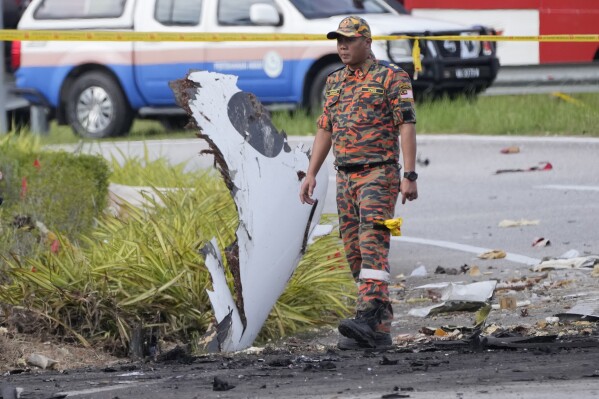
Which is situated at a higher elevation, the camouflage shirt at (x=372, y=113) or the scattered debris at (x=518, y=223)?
the camouflage shirt at (x=372, y=113)

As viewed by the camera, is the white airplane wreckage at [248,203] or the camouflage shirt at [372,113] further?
the white airplane wreckage at [248,203]

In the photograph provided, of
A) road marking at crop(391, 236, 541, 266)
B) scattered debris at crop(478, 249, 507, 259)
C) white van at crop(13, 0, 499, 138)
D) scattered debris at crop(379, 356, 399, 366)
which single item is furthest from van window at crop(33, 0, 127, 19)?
scattered debris at crop(379, 356, 399, 366)

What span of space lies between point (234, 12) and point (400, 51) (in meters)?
2.07

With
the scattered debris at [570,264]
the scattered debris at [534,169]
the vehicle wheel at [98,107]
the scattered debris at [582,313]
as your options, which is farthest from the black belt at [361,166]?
the vehicle wheel at [98,107]

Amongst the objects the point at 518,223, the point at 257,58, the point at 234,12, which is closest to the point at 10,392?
the point at 518,223

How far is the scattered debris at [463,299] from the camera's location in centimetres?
918

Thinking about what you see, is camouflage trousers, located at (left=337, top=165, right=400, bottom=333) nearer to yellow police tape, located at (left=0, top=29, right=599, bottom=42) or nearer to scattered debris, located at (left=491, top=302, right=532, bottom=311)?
scattered debris, located at (left=491, top=302, right=532, bottom=311)

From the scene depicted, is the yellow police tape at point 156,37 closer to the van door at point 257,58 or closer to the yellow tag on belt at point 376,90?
the van door at point 257,58

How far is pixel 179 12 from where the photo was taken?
18.3 meters

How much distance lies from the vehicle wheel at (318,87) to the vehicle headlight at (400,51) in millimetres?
697

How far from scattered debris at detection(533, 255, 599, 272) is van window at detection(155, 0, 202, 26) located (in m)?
8.56

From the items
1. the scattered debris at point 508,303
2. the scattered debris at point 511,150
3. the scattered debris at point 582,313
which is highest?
the scattered debris at point 582,313

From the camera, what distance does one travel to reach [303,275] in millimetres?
9188

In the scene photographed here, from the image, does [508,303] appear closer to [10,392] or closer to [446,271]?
[446,271]
